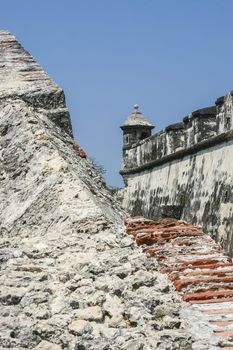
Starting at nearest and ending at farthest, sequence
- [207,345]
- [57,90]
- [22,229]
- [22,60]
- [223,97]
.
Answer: [207,345], [22,229], [57,90], [22,60], [223,97]

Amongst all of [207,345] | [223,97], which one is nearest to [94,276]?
[207,345]

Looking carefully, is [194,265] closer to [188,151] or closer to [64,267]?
[64,267]

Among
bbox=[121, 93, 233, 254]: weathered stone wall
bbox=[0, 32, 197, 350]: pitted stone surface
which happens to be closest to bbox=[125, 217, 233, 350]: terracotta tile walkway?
bbox=[0, 32, 197, 350]: pitted stone surface

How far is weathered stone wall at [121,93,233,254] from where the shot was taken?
37.4 feet

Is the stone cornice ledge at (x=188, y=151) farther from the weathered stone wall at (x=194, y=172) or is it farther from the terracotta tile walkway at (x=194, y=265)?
the terracotta tile walkway at (x=194, y=265)

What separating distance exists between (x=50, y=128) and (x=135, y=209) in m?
14.4

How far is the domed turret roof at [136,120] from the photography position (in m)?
23.5

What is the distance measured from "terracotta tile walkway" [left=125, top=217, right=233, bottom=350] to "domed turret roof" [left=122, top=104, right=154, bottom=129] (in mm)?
19146

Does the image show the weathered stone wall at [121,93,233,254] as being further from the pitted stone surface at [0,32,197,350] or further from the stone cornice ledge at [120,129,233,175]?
the pitted stone surface at [0,32,197,350]

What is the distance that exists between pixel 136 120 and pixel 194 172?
10315 millimetres

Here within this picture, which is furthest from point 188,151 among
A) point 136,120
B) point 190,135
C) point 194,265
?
point 194,265

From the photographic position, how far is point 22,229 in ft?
11.5

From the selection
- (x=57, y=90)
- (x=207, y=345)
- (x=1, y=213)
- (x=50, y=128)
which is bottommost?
(x=207, y=345)

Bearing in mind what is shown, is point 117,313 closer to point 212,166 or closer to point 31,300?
point 31,300
